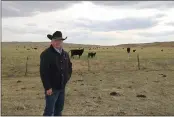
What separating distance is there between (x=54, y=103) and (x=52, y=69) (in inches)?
26.8

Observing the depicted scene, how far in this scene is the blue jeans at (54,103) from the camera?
265 inches

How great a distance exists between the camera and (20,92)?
14094 millimetres

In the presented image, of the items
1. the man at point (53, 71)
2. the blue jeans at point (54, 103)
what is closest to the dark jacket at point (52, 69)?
the man at point (53, 71)

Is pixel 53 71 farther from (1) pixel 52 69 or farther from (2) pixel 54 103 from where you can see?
(2) pixel 54 103

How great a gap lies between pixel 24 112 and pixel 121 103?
317 cm

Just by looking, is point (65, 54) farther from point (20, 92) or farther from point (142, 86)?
point (142, 86)

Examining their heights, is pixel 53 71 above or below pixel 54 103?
above

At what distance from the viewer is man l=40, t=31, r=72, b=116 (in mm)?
6586

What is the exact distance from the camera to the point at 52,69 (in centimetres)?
666

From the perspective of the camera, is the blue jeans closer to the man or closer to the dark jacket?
the man

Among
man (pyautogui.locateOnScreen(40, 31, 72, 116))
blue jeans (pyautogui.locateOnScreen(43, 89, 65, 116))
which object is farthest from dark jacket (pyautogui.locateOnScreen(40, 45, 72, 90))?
blue jeans (pyautogui.locateOnScreen(43, 89, 65, 116))

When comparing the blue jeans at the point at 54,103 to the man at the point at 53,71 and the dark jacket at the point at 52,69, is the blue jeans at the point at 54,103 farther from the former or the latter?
the dark jacket at the point at 52,69

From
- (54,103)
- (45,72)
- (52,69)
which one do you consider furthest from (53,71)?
(54,103)

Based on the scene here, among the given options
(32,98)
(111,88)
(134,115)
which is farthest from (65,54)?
(111,88)
